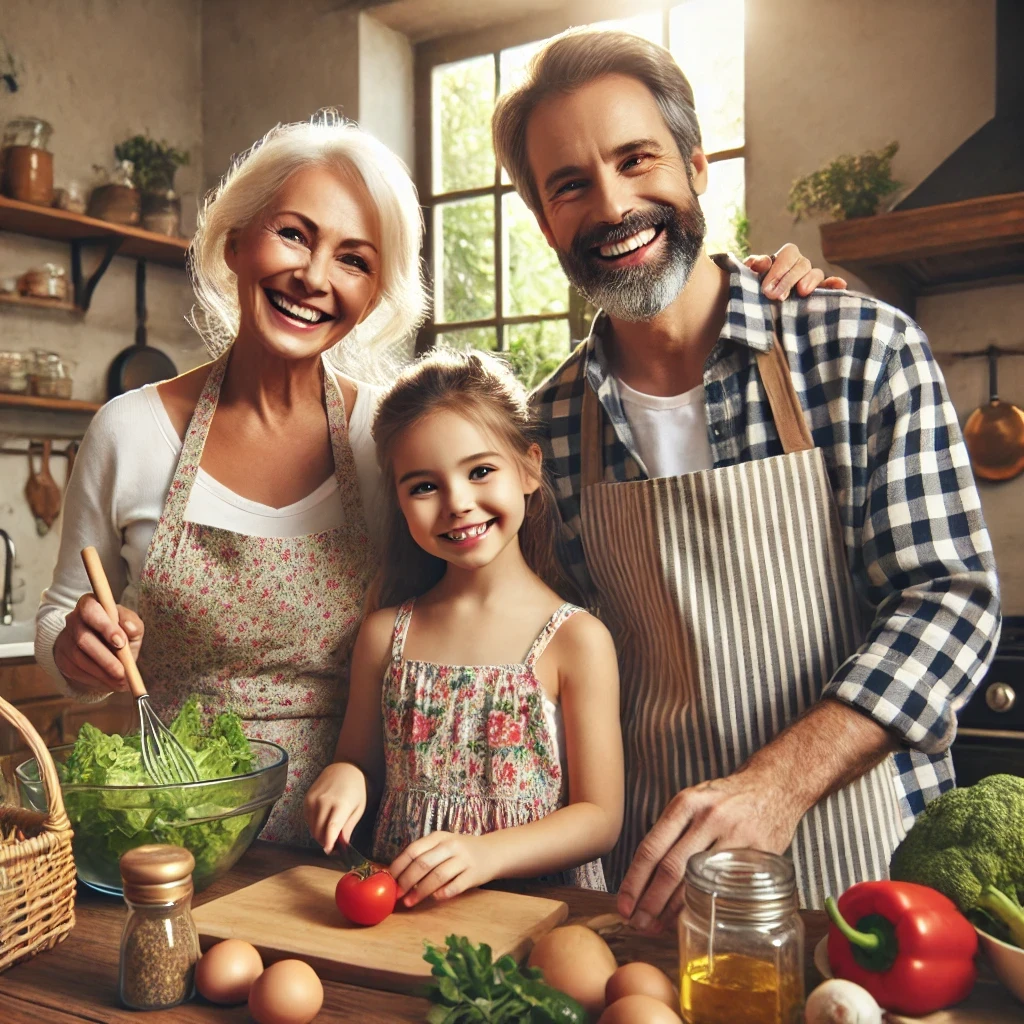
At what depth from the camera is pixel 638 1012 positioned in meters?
0.77

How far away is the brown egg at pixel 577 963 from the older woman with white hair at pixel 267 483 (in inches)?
24.6

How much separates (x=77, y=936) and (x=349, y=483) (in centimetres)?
70

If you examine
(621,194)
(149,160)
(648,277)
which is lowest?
(648,277)

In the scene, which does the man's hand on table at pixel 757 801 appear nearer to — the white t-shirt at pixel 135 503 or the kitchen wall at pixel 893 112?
the white t-shirt at pixel 135 503

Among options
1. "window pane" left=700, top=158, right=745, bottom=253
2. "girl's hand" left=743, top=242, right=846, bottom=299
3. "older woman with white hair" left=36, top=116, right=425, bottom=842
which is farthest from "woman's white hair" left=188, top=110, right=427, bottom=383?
"window pane" left=700, top=158, right=745, bottom=253

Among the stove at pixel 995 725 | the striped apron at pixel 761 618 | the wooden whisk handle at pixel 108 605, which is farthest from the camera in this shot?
the stove at pixel 995 725

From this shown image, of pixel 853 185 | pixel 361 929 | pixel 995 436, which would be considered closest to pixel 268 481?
pixel 361 929

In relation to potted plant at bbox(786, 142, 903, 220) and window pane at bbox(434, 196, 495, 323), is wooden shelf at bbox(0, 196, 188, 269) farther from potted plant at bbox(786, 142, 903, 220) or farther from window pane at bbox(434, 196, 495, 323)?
potted plant at bbox(786, 142, 903, 220)

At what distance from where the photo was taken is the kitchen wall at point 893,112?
3.04m

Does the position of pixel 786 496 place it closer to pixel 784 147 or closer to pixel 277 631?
pixel 277 631

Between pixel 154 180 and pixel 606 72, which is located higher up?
pixel 154 180

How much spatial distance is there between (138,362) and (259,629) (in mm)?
2894

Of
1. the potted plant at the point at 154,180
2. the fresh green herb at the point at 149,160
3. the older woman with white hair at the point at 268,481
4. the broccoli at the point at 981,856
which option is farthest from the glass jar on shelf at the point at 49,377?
the broccoli at the point at 981,856

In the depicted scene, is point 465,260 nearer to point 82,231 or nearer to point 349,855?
point 82,231
